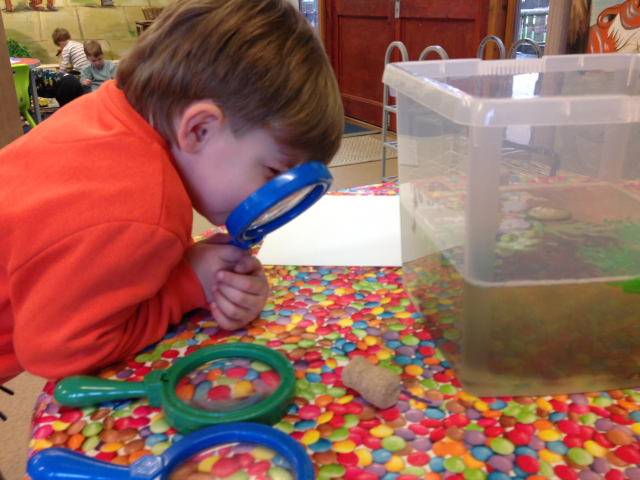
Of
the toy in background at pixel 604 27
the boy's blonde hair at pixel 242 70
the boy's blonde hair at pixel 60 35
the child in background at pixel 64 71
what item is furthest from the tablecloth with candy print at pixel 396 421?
the boy's blonde hair at pixel 60 35

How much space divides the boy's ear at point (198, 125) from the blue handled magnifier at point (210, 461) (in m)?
0.32

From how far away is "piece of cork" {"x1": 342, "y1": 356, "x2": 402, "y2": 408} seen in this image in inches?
16.9

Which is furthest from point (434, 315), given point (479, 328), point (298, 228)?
point (298, 228)

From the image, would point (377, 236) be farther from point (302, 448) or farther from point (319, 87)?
point (302, 448)

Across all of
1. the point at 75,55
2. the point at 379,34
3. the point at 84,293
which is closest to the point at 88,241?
the point at 84,293

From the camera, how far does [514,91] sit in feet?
2.12

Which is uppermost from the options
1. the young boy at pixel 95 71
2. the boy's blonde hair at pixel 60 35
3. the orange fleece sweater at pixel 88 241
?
the boy's blonde hair at pixel 60 35

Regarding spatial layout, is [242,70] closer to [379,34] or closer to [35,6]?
[379,34]

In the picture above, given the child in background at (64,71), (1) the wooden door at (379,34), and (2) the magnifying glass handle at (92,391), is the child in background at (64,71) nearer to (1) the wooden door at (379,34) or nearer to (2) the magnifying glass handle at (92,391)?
(1) the wooden door at (379,34)

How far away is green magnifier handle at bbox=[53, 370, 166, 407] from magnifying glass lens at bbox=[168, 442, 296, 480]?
0.09 meters

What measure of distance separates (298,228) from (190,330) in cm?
29

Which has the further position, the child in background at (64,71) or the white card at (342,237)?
the child in background at (64,71)

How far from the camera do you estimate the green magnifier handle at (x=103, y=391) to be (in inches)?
17.6

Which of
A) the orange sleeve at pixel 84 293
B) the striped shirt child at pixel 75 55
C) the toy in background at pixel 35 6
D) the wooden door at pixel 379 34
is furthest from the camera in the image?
the toy in background at pixel 35 6
